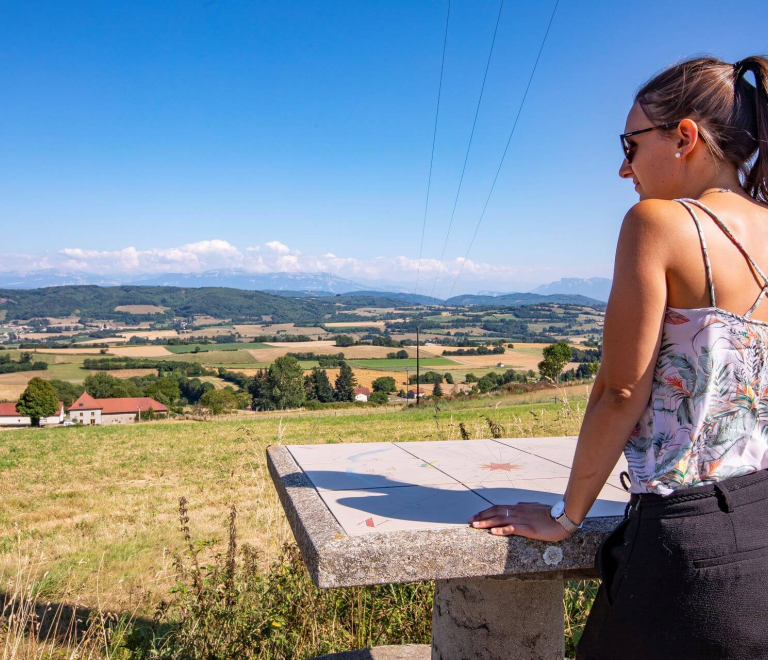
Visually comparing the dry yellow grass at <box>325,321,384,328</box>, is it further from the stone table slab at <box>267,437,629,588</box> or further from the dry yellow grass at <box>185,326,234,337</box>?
the stone table slab at <box>267,437,629,588</box>

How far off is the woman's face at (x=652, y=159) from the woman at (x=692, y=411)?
50 mm

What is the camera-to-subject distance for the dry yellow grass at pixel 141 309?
173 m

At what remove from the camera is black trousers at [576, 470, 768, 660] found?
3.69ft

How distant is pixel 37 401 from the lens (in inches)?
1849

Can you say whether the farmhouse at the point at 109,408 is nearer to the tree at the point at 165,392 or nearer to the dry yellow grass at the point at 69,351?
the tree at the point at 165,392

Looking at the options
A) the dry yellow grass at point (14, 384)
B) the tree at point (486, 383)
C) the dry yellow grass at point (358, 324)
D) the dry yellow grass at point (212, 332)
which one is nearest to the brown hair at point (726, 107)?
the tree at point (486, 383)

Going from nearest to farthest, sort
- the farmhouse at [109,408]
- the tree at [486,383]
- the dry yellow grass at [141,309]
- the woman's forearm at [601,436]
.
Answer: the woman's forearm at [601,436] → the tree at [486,383] → the farmhouse at [109,408] → the dry yellow grass at [141,309]

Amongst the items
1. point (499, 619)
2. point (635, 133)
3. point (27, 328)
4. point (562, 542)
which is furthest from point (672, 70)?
point (27, 328)

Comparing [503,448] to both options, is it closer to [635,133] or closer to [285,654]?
[285,654]

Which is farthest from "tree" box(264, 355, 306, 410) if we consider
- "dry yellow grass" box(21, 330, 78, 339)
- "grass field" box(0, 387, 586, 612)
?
"dry yellow grass" box(21, 330, 78, 339)

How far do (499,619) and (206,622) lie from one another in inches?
60.7

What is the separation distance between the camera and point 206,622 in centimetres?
300

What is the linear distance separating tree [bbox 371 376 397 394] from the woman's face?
5439cm

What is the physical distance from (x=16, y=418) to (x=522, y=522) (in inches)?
2420
